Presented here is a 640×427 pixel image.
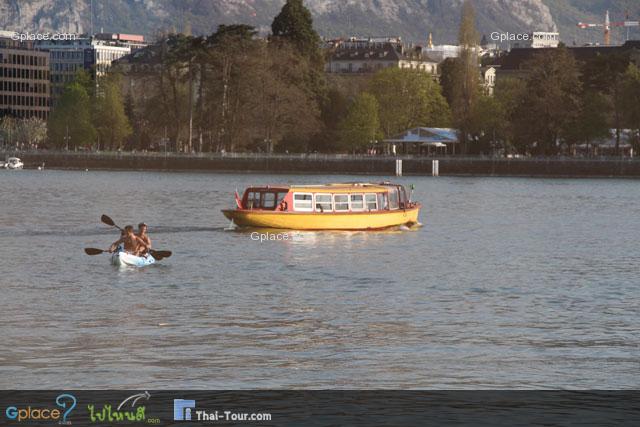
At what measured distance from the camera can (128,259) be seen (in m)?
56.6

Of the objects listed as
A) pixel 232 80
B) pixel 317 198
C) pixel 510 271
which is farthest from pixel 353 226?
pixel 232 80

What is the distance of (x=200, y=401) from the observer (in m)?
29.4

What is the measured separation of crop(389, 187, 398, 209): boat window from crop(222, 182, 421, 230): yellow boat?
1.19 m

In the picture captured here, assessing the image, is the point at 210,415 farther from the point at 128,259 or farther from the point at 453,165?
the point at 453,165

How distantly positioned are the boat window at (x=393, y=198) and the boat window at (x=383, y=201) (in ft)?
1.54

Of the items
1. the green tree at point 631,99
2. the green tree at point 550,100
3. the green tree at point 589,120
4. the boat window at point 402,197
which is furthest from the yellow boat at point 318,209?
the green tree at point 631,99

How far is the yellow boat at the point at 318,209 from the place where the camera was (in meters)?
80.5

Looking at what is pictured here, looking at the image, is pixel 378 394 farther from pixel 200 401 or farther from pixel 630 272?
pixel 630 272

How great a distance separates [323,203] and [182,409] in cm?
5366

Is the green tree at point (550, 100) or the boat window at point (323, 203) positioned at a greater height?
the green tree at point (550, 100)

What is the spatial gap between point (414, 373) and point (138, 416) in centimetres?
769

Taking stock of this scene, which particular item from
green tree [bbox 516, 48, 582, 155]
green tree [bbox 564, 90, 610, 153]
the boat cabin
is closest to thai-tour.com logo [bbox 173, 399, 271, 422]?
the boat cabin

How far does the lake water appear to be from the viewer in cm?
3316

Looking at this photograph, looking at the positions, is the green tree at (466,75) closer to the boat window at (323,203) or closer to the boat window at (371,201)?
the boat window at (371,201)
